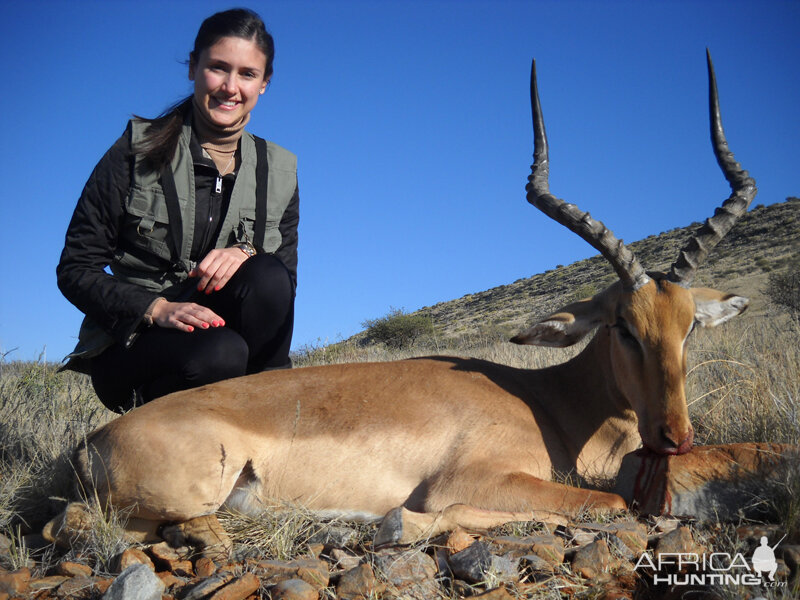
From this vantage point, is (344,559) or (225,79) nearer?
(344,559)

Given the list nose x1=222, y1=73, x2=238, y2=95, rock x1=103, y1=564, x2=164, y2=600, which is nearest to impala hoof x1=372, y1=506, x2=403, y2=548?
rock x1=103, y1=564, x2=164, y2=600

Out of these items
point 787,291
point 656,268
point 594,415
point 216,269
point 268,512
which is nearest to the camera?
point 268,512

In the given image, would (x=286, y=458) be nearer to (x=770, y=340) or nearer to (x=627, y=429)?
(x=627, y=429)

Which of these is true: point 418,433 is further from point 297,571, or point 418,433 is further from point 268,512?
point 297,571

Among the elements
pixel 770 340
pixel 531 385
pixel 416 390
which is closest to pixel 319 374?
pixel 416 390

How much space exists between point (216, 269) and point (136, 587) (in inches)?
99.1

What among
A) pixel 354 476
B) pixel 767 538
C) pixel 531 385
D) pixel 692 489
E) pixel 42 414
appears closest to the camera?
pixel 767 538

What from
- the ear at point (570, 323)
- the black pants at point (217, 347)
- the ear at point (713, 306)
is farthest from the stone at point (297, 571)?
the ear at point (713, 306)

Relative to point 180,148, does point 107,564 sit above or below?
below

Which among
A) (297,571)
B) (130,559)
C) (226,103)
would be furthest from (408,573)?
(226,103)

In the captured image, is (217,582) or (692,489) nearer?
(217,582)

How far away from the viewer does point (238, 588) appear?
104 inches

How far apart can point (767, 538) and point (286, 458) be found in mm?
2499

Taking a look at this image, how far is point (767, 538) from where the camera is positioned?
117 inches
